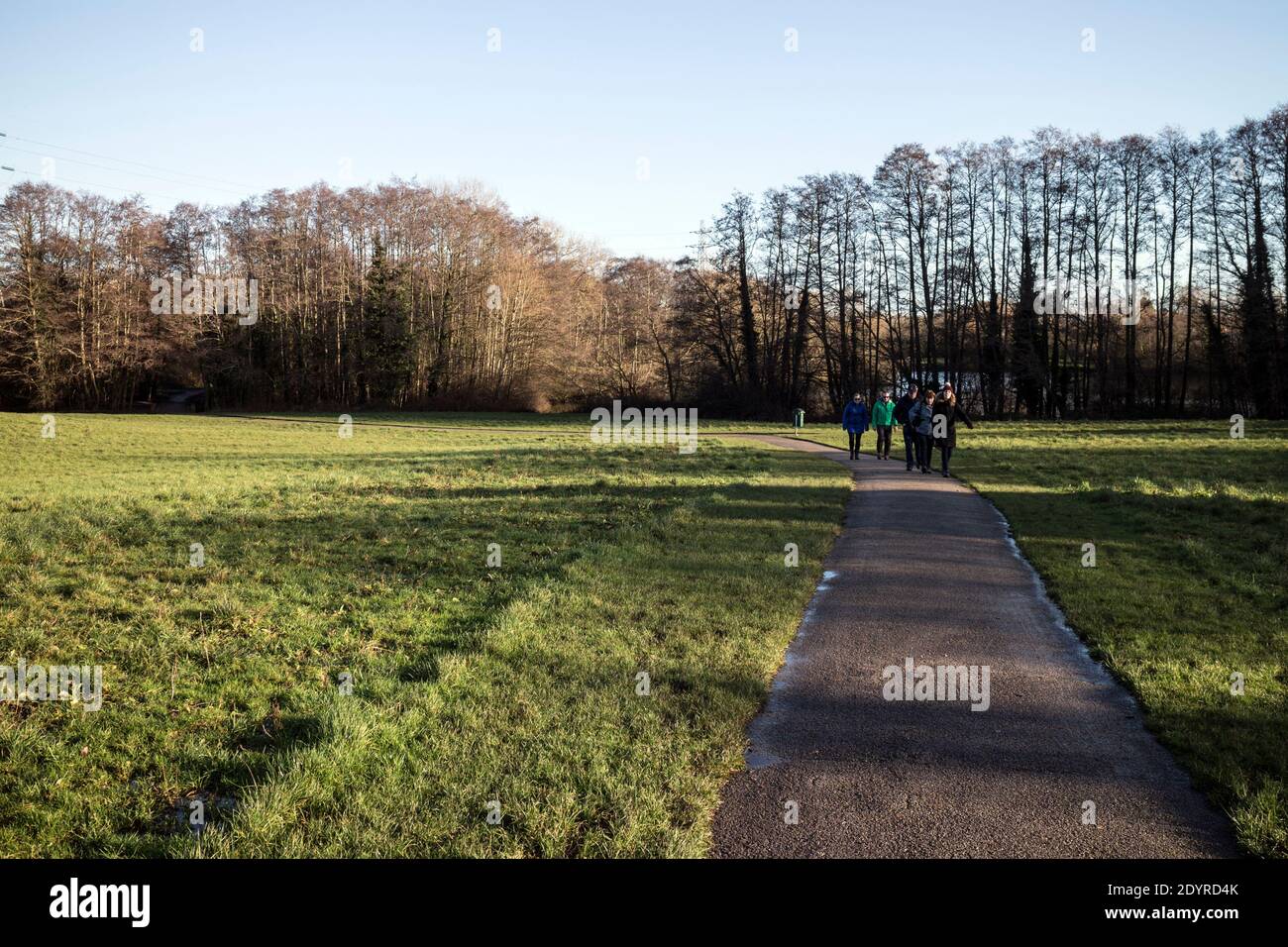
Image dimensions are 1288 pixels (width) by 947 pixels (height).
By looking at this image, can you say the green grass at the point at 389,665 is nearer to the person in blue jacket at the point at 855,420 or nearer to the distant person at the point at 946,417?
the distant person at the point at 946,417

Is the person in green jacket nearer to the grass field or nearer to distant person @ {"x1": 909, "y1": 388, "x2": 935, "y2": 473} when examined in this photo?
distant person @ {"x1": 909, "y1": 388, "x2": 935, "y2": 473}

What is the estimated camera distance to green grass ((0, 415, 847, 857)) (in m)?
4.05

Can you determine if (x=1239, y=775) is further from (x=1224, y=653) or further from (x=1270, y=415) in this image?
(x=1270, y=415)

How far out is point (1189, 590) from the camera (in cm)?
852

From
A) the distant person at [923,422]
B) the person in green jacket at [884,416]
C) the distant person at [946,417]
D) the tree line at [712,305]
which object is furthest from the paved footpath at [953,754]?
the tree line at [712,305]

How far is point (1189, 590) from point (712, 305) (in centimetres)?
5329

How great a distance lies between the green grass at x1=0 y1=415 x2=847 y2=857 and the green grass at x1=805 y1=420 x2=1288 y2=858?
2.61 metres

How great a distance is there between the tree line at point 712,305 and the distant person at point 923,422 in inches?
1218

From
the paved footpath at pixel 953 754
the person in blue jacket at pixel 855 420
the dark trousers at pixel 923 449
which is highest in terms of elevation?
the person in blue jacket at pixel 855 420

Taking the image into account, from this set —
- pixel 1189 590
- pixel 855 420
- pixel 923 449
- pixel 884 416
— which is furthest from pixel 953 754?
pixel 855 420

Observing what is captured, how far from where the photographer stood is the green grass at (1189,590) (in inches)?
184

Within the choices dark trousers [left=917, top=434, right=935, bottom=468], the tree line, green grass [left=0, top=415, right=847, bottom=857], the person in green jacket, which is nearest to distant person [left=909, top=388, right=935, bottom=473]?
dark trousers [left=917, top=434, right=935, bottom=468]
